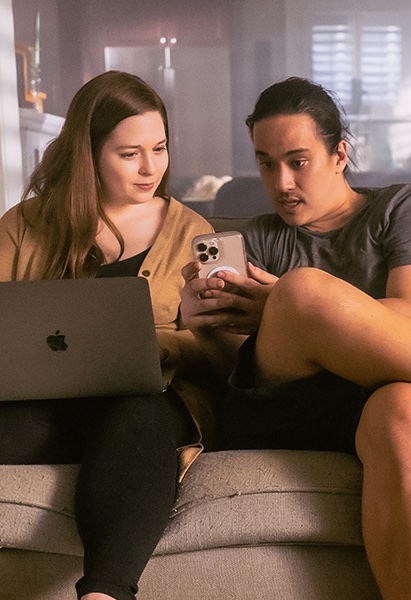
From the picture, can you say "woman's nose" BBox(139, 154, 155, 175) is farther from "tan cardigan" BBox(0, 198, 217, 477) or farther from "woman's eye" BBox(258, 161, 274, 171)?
"woman's eye" BBox(258, 161, 274, 171)

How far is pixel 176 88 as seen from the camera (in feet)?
10.9

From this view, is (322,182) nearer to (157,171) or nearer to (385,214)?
(385,214)

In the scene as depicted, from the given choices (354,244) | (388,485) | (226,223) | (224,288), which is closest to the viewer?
(388,485)

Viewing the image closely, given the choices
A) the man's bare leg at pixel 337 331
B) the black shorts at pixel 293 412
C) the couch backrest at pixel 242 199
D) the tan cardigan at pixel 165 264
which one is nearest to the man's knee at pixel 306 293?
the man's bare leg at pixel 337 331

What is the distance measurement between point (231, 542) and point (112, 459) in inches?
7.7

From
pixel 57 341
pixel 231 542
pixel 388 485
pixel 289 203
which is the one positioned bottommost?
pixel 231 542

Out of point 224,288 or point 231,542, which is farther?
point 224,288

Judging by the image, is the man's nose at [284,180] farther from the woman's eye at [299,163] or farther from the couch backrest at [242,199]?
the couch backrest at [242,199]

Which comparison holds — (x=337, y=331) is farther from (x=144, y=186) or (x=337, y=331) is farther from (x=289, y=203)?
(x=144, y=186)

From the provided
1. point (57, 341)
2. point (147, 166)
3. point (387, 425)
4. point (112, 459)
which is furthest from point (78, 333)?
point (147, 166)

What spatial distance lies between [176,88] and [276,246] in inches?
68.2

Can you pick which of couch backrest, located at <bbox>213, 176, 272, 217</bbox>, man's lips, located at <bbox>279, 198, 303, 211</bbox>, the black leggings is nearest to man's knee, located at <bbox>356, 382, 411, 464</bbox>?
the black leggings

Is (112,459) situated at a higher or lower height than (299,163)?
lower

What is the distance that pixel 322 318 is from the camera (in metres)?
1.26
